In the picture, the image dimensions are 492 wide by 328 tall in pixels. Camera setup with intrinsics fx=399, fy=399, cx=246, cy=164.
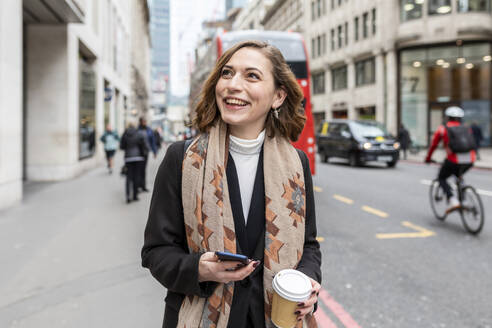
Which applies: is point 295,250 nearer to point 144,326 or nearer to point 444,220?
point 144,326

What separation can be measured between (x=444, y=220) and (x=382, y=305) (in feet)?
13.3

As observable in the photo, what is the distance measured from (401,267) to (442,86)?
28.4 metres

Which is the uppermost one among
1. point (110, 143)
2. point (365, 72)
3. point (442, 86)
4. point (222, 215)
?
point (365, 72)

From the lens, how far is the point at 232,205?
153 cm

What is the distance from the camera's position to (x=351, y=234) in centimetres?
611

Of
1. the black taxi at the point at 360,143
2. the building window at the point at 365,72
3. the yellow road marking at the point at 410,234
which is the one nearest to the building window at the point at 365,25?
the building window at the point at 365,72

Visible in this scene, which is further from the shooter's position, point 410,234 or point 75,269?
point 410,234

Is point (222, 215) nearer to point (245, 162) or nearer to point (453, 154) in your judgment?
point (245, 162)

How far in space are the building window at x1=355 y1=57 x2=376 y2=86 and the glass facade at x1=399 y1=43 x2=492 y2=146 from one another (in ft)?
9.44

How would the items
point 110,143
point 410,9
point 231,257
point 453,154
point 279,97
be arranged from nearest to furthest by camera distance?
point 231,257, point 279,97, point 453,154, point 110,143, point 410,9

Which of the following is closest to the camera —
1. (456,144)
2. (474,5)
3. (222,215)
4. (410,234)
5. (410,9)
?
(222,215)

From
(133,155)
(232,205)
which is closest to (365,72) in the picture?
(133,155)

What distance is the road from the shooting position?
134 inches

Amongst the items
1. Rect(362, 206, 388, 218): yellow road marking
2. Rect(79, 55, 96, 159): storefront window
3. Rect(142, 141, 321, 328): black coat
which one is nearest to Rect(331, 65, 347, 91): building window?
Rect(79, 55, 96, 159): storefront window
